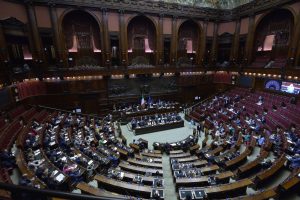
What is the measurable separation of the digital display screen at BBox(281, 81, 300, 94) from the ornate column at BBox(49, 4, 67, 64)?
1977cm

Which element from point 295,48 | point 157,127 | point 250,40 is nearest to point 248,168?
point 157,127

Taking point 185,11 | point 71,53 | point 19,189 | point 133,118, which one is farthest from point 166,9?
point 19,189

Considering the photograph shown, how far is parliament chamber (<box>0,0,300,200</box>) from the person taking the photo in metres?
7.34

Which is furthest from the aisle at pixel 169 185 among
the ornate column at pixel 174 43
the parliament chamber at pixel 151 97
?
the ornate column at pixel 174 43

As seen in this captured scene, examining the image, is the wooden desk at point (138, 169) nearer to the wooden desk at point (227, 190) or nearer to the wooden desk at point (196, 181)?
the wooden desk at point (196, 181)

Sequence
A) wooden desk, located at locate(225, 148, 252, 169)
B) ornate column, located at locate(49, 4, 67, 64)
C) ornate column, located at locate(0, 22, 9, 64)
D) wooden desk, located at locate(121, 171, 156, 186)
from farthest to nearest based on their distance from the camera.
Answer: ornate column, located at locate(49, 4, 67, 64) < ornate column, located at locate(0, 22, 9, 64) < wooden desk, located at locate(225, 148, 252, 169) < wooden desk, located at locate(121, 171, 156, 186)

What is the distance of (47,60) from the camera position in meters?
16.4

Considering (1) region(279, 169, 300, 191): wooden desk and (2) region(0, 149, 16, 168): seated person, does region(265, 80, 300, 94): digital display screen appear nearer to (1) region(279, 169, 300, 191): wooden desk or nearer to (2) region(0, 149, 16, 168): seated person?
(1) region(279, 169, 300, 191): wooden desk

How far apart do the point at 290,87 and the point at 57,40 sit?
20670mm

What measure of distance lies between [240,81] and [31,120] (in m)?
20.3

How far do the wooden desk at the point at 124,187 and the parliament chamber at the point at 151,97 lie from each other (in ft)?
0.15

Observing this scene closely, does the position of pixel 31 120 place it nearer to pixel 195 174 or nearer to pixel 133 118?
pixel 133 118

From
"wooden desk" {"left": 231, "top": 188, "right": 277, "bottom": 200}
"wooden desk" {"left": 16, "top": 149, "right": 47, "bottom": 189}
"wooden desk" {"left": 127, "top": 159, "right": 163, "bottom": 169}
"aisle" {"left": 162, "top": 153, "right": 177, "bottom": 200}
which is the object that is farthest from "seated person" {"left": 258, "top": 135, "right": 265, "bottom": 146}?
"wooden desk" {"left": 16, "top": 149, "right": 47, "bottom": 189}

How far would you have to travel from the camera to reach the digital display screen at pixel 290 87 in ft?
48.3
